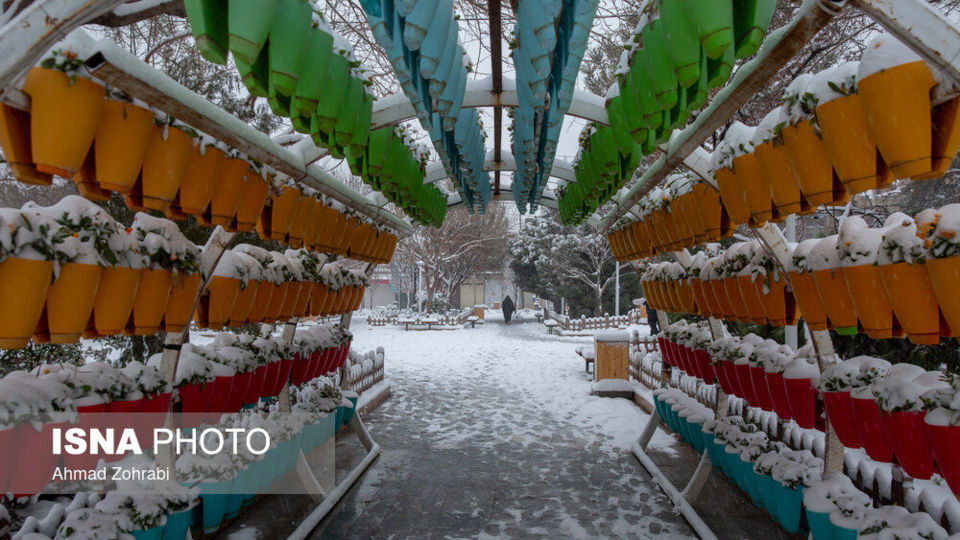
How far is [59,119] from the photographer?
4.74 ft

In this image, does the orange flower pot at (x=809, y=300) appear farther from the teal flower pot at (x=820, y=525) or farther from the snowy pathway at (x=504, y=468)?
the snowy pathway at (x=504, y=468)

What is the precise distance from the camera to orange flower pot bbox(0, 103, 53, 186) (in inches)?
55.1

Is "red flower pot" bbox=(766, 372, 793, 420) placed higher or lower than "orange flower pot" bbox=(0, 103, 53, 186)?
lower

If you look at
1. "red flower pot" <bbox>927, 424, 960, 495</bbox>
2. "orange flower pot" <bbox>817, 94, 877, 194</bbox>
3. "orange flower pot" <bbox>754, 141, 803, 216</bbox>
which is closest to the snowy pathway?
"red flower pot" <bbox>927, 424, 960, 495</bbox>

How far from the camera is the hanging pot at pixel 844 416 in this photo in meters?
2.25

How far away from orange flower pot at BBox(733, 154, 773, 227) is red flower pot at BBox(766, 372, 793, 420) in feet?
4.20

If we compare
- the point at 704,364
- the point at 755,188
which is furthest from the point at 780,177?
the point at 704,364

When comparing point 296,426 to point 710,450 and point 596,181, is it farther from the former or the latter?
point 710,450

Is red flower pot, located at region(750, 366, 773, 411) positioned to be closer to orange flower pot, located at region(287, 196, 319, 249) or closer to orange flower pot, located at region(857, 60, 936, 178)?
orange flower pot, located at region(857, 60, 936, 178)

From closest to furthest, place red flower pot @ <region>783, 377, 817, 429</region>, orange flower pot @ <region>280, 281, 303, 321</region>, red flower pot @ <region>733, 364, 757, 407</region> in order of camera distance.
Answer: red flower pot @ <region>783, 377, 817, 429</region> → red flower pot @ <region>733, 364, 757, 407</region> → orange flower pot @ <region>280, 281, 303, 321</region>

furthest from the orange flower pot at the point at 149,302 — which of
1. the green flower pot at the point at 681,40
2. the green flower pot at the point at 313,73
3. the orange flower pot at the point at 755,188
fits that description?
the orange flower pot at the point at 755,188

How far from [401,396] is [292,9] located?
7969 mm

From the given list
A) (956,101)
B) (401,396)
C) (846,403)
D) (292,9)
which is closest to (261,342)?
(292,9)

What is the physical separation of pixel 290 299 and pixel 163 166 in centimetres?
191
